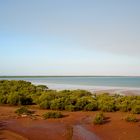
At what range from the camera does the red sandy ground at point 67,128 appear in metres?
10.1

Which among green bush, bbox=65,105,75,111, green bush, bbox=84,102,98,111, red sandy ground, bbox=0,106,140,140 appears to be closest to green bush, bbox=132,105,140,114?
red sandy ground, bbox=0,106,140,140

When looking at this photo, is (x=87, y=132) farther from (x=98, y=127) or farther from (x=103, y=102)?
(x=103, y=102)

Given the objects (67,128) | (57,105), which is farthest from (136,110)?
(67,128)

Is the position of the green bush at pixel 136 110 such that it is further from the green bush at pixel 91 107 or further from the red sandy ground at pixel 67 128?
the green bush at pixel 91 107

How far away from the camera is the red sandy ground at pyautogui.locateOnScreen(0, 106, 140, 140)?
398 inches

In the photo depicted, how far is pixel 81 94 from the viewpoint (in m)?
20.5

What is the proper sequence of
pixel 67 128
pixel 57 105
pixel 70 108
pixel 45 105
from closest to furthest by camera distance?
pixel 67 128 → pixel 70 108 → pixel 57 105 → pixel 45 105

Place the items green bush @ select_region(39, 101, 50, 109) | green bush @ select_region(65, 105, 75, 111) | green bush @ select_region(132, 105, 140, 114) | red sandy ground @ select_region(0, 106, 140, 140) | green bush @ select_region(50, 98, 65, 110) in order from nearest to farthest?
red sandy ground @ select_region(0, 106, 140, 140) → green bush @ select_region(132, 105, 140, 114) → green bush @ select_region(65, 105, 75, 111) → green bush @ select_region(50, 98, 65, 110) → green bush @ select_region(39, 101, 50, 109)

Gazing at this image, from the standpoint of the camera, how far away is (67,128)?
11250 mm

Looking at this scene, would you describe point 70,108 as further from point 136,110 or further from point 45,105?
point 136,110

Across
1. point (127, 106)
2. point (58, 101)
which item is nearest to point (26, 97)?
point (58, 101)

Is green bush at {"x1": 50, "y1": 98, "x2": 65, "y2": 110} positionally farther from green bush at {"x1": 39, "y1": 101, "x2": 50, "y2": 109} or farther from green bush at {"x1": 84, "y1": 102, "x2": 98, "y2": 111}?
green bush at {"x1": 84, "y1": 102, "x2": 98, "y2": 111}

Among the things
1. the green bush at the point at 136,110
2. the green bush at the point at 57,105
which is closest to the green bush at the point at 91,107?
the green bush at the point at 57,105

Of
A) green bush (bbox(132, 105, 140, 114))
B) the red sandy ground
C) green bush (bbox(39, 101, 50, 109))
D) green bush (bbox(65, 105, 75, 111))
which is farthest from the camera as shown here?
green bush (bbox(39, 101, 50, 109))
